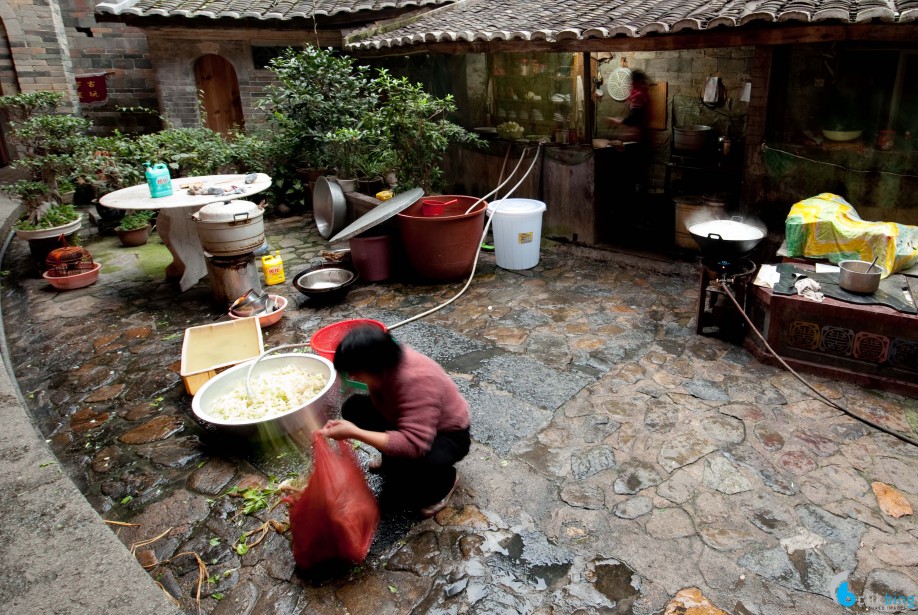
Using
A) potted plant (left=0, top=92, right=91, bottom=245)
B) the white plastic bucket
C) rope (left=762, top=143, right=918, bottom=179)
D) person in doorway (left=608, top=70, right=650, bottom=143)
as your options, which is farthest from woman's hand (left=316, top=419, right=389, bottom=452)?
person in doorway (left=608, top=70, right=650, bottom=143)

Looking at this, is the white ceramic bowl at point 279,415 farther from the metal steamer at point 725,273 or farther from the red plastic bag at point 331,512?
the metal steamer at point 725,273

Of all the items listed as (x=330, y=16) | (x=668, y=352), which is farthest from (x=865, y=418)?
(x=330, y=16)

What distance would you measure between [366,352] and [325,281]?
15.8 feet

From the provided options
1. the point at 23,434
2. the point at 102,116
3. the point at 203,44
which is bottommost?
the point at 23,434

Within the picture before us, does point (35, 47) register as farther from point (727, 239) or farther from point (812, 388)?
point (812, 388)

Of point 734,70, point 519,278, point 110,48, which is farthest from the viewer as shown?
point 110,48

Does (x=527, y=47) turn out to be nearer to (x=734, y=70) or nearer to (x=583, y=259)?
(x=583, y=259)

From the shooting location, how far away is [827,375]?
5.50 metres

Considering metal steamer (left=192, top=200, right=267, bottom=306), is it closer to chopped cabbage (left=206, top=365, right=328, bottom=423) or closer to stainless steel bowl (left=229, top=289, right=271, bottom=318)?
stainless steel bowl (left=229, top=289, right=271, bottom=318)

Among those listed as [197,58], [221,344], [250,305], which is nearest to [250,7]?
[197,58]

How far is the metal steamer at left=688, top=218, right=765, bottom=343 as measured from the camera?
5.96 m

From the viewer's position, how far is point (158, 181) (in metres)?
7.45

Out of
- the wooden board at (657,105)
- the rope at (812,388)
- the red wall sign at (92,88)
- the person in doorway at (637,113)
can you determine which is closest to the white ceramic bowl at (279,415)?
the rope at (812,388)

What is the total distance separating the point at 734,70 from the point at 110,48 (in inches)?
553
